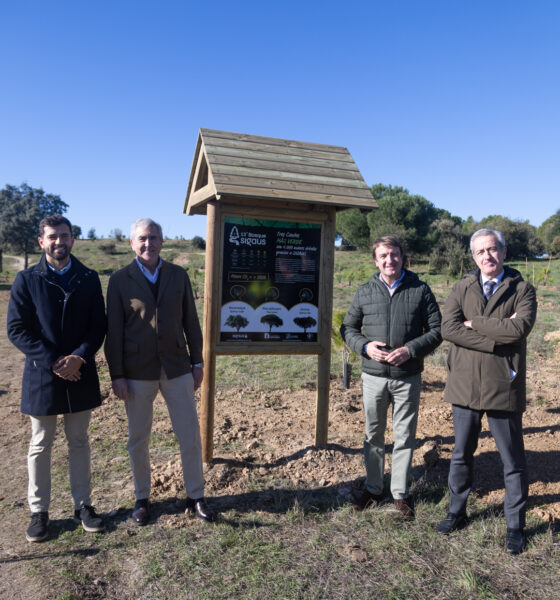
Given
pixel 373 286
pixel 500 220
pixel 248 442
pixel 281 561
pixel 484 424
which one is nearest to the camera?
pixel 281 561

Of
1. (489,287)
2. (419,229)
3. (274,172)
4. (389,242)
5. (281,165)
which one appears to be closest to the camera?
(489,287)

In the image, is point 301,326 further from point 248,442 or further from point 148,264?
point 148,264

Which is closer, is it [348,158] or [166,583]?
[166,583]

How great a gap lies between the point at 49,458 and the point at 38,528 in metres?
0.46

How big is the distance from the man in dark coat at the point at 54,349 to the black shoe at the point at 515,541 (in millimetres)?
2757

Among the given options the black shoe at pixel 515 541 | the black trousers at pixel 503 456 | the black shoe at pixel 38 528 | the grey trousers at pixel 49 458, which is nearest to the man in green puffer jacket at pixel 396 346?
the black trousers at pixel 503 456

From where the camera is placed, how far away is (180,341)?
3.52m

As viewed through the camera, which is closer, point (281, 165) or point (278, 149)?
point (281, 165)

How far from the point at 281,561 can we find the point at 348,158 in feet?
12.7

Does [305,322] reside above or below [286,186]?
below

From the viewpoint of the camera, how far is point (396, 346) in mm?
3521

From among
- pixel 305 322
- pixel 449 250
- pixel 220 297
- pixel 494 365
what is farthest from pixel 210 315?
pixel 449 250

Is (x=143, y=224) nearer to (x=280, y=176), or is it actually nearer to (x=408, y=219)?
(x=280, y=176)

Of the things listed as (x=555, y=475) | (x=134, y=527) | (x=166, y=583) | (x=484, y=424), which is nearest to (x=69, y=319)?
(x=134, y=527)
